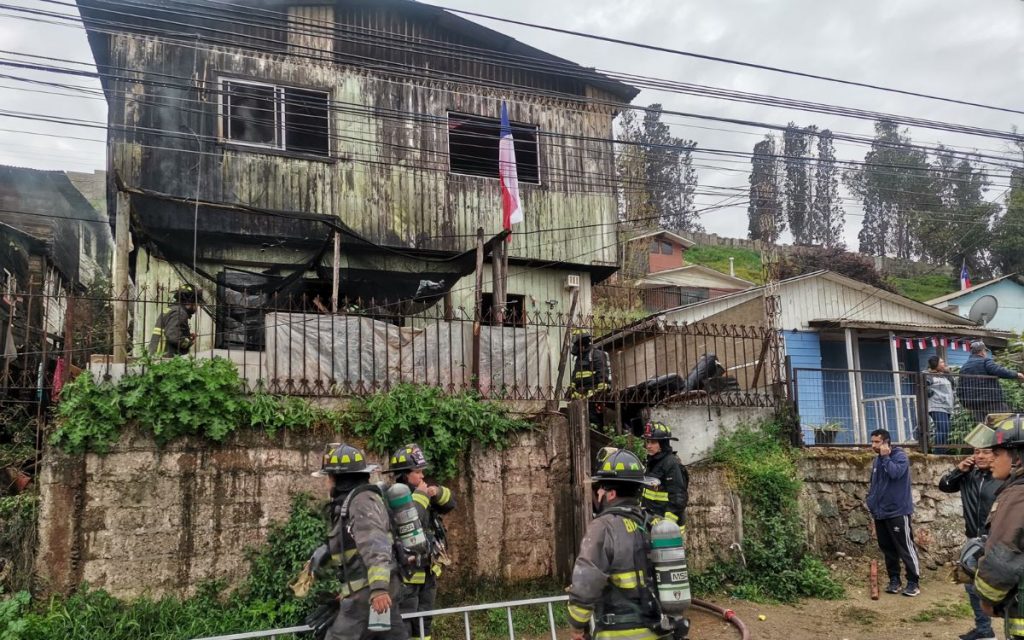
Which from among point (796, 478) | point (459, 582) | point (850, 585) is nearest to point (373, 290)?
point (459, 582)

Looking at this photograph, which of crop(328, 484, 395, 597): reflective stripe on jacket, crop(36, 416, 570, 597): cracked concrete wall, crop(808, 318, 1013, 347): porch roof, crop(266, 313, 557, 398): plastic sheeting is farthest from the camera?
crop(808, 318, 1013, 347): porch roof

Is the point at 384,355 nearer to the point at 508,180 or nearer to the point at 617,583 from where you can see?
the point at 508,180

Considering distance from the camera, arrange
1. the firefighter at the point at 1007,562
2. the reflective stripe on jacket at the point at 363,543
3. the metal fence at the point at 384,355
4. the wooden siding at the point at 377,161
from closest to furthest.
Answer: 1. the firefighter at the point at 1007,562
2. the reflective stripe on jacket at the point at 363,543
3. the metal fence at the point at 384,355
4. the wooden siding at the point at 377,161

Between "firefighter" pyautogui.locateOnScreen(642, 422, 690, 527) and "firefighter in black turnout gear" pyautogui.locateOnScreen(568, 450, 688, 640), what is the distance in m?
2.67

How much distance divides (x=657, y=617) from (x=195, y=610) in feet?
15.6

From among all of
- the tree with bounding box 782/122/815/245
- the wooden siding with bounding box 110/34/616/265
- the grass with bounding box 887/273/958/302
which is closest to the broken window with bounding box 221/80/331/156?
the wooden siding with bounding box 110/34/616/265

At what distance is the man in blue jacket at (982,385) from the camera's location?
12.3 meters

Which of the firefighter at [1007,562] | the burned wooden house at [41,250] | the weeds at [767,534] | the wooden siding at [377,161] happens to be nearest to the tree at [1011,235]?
the wooden siding at [377,161]

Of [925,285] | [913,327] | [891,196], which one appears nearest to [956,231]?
[925,285]

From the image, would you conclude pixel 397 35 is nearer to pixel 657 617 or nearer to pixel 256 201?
pixel 256 201

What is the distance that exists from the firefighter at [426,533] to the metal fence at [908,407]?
5.89 metres

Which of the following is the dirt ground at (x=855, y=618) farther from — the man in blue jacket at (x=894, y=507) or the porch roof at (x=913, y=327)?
the porch roof at (x=913, y=327)

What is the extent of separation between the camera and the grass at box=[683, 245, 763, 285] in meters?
47.8

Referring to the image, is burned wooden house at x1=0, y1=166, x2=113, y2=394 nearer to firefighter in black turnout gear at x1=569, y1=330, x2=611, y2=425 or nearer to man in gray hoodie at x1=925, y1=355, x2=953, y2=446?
firefighter in black turnout gear at x1=569, y1=330, x2=611, y2=425
